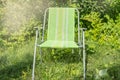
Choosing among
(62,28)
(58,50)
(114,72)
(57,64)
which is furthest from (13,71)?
(114,72)

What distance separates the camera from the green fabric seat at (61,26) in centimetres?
623

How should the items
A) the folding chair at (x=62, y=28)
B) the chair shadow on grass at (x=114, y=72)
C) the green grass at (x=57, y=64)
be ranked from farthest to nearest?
the folding chair at (x=62, y=28) < the green grass at (x=57, y=64) < the chair shadow on grass at (x=114, y=72)

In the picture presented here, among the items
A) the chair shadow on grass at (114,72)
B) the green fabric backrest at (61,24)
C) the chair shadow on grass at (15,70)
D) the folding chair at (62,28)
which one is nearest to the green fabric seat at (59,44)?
the folding chair at (62,28)

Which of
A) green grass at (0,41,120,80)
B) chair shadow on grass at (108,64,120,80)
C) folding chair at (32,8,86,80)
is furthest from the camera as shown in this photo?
folding chair at (32,8,86,80)

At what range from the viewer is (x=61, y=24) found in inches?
254

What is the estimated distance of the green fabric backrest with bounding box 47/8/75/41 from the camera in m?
6.30

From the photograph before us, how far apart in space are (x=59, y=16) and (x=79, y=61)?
0.97 m

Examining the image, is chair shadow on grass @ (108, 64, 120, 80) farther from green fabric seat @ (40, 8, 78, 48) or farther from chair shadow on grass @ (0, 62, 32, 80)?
chair shadow on grass @ (0, 62, 32, 80)

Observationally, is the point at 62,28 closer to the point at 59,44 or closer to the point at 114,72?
the point at 59,44

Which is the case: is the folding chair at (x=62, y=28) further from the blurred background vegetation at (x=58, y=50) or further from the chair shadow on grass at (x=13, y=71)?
the chair shadow on grass at (x=13, y=71)

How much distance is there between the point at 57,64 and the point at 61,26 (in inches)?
29.5

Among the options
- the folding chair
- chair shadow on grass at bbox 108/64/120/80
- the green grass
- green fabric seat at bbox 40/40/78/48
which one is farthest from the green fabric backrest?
chair shadow on grass at bbox 108/64/120/80

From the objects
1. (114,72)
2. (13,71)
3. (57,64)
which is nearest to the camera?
(114,72)

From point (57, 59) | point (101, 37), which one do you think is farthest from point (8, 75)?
point (101, 37)
